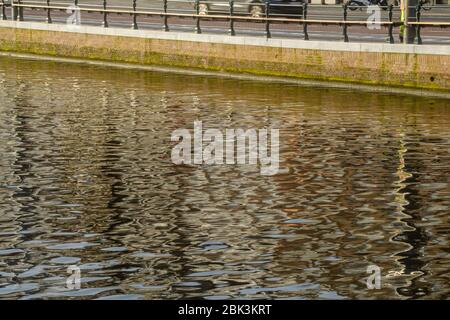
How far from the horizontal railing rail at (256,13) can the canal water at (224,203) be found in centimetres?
526

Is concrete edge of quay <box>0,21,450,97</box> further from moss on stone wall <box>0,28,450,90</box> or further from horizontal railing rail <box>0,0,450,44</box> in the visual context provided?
horizontal railing rail <box>0,0,450,44</box>

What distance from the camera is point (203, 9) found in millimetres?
52719

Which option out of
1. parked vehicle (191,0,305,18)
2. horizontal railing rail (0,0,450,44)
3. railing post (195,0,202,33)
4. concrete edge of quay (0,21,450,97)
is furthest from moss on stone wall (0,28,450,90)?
parked vehicle (191,0,305,18)

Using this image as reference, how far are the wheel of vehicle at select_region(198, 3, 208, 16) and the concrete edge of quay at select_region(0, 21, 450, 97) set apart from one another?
2.20 m

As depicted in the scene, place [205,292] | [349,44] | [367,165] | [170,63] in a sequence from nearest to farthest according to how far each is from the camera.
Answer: [205,292], [367,165], [349,44], [170,63]

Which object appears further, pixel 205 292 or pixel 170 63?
pixel 170 63

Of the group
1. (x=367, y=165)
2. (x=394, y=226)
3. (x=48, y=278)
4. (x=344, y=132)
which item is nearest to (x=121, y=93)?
(x=344, y=132)

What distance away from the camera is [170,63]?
49469 mm

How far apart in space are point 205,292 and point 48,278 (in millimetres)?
1994

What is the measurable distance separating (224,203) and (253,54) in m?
24.1

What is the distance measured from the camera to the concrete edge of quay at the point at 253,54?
40656 mm

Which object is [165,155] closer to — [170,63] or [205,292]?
[205,292]

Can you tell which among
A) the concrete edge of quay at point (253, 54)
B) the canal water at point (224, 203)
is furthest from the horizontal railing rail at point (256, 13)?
the canal water at point (224, 203)

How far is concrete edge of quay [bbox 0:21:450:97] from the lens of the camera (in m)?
40.7
